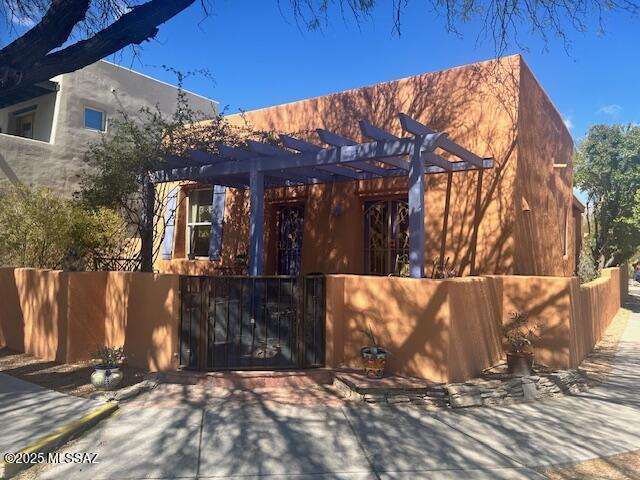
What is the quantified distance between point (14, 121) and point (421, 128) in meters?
18.2

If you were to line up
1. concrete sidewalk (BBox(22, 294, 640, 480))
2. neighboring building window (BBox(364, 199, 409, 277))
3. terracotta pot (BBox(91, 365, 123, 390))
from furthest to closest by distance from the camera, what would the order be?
neighboring building window (BBox(364, 199, 409, 277)), terracotta pot (BBox(91, 365, 123, 390)), concrete sidewalk (BBox(22, 294, 640, 480))

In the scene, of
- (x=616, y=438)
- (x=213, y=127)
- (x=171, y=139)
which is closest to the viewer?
(x=616, y=438)

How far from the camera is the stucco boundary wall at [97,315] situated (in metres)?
6.23

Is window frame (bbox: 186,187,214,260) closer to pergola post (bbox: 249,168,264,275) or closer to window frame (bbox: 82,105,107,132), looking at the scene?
pergola post (bbox: 249,168,264,275)

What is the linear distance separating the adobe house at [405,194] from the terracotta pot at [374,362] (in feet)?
4.79

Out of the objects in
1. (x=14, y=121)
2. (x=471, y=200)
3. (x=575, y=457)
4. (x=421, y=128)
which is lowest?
(x=575, y=457)

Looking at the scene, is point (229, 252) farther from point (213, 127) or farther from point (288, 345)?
point (288, 345)

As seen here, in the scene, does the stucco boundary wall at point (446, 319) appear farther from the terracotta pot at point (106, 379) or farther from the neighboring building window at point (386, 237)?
the terracotta pot at point (106, 379)

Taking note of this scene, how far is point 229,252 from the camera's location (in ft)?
36.4

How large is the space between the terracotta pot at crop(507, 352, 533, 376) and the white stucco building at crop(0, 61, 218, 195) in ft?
37.4

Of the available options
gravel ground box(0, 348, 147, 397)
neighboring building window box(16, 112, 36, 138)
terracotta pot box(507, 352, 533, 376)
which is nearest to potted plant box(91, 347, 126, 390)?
gravel ground box(0, 348, 147, 397)

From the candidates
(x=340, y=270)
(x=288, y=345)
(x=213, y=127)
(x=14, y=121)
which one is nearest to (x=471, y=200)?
(x=340, y=270)

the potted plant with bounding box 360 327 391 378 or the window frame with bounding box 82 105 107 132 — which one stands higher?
the window frame with bounding box 82 105 107 132

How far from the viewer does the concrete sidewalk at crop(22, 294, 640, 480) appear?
376cm
